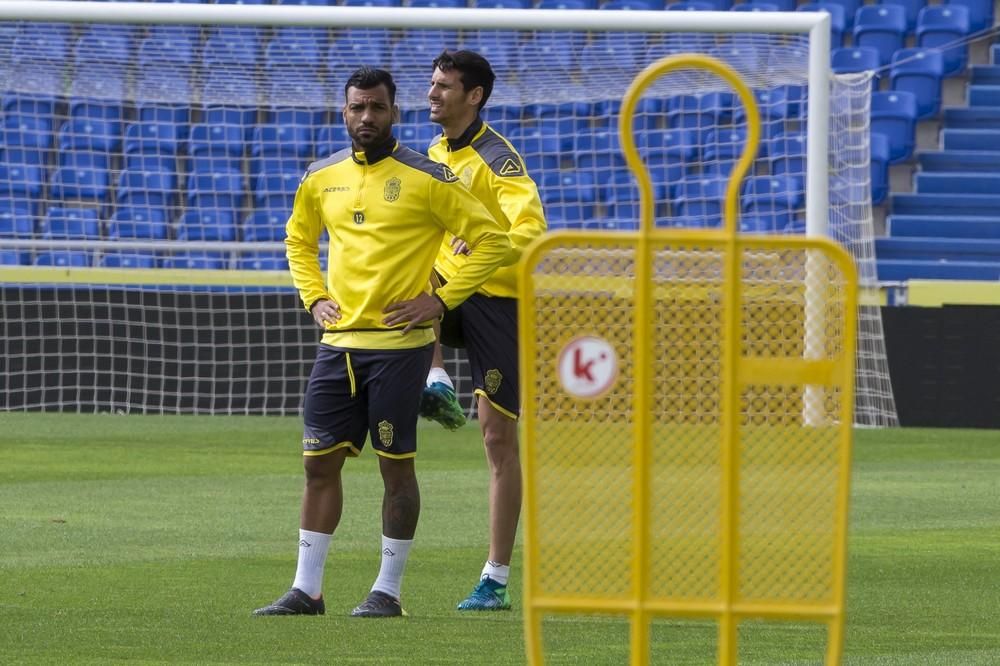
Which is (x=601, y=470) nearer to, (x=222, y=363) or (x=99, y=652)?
(x=99, y=652)

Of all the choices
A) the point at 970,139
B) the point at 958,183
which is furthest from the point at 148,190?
the point at 970,139

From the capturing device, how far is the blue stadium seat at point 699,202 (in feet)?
52.4

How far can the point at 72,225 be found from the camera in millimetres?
17047

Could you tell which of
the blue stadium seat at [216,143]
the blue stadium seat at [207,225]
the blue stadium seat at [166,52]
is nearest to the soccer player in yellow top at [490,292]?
the blue stadium seat at [166,52]

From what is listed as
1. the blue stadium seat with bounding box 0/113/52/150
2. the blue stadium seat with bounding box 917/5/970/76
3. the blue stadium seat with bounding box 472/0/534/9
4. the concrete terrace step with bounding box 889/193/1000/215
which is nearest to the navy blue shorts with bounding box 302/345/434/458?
the blue stadium seat with bounding box 0/113/52/150

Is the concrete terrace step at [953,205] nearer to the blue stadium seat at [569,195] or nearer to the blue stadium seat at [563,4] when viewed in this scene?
the blue stadium seat at [569,195]

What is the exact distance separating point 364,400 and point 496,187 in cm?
92

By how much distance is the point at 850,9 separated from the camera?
2016 cm

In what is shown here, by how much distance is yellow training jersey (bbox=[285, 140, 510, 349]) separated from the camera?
593 cm

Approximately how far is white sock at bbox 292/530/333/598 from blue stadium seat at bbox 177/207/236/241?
11017mm

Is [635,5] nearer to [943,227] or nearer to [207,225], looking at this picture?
[943,227]

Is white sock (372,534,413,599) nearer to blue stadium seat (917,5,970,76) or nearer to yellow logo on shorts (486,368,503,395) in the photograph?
yellow logo on shorts (486,368,503,395)

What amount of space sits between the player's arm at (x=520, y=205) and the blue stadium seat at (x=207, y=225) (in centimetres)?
1058

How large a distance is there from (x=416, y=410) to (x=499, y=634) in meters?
0.84
